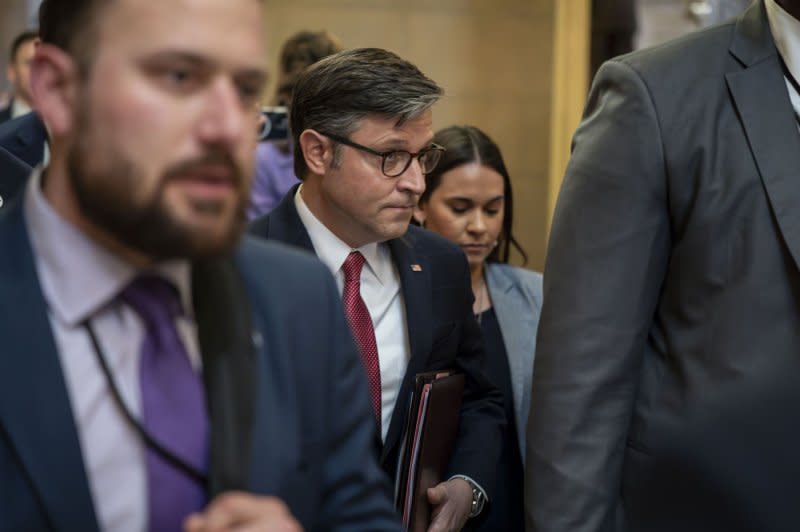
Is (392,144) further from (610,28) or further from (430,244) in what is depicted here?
(610,28)

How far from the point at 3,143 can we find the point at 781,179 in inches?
79.1

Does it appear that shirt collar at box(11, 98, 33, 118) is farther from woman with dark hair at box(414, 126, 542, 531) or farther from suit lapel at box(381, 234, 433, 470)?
suit lapel at box(381, 234, 433, 470)

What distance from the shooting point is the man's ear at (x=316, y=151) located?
10.7ft

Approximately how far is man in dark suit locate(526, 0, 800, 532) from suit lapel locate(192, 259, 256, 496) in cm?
94

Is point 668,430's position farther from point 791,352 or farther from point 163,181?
point 163,181

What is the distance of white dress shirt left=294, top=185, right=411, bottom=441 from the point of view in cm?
312

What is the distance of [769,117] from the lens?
7.59ft

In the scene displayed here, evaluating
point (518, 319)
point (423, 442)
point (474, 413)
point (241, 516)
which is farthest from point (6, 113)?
point (241, 516)

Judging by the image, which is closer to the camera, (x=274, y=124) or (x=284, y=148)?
(x=274, y=124)

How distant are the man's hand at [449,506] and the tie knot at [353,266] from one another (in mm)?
559

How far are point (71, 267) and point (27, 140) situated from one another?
1.86m

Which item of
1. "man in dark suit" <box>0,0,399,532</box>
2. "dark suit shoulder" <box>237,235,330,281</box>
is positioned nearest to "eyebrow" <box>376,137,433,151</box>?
"dark suit shoulder" <box>237,235,330,281</box>

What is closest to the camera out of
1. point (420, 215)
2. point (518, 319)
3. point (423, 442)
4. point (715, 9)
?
point (423, 442)

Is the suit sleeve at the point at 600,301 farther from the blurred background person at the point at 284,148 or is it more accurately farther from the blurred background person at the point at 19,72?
the blurred background person at the point at 19,72
